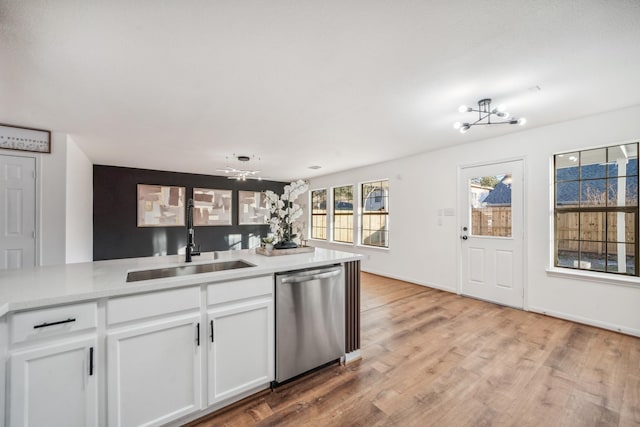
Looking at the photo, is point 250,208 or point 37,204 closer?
point 37,204

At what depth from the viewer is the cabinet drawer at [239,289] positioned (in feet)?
5.39

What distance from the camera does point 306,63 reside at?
1.96 metres

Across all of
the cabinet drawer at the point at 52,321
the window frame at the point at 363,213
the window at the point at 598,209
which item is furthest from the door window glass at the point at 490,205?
the cabinet drawer at the point at 52,321

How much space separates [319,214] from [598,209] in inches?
217

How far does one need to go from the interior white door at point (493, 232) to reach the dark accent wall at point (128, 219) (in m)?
5.93

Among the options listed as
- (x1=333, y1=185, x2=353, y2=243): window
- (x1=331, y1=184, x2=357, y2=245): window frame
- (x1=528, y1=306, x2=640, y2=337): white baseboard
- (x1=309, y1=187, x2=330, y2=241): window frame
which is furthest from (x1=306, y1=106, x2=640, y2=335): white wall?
(x1=309, y1=187, x2=330, y2=241): window frame

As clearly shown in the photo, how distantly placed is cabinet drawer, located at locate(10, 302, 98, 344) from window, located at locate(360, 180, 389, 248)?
16.1 feet

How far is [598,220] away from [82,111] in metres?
5.84

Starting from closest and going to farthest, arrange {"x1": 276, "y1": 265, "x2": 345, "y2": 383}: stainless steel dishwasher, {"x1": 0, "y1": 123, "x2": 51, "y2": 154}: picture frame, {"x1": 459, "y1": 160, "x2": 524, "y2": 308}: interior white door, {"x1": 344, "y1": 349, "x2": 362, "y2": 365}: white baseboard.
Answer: {"x1": 276, "y1": 265, "x2": 345, "y2": 383}: stainless steel dishwasher < {"x1": 344, "y1": 349, "x2": 362, "y2": 365}: white baseboard < {"x1": 0, "y1": 123, "x2": 51, "y2": 154}: picture frame < {"x1": 459, "y1": 160, "x2": 524, "y2": 308}: interior white door

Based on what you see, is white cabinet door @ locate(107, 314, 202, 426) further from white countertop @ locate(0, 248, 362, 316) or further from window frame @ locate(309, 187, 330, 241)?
window frame @ locate(309, 187, 330, 241)

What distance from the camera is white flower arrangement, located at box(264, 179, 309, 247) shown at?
2.42m

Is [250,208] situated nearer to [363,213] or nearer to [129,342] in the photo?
[363,213]

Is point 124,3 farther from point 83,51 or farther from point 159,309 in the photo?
point 159,309

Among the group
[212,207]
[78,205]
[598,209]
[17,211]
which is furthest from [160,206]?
[598,209]
